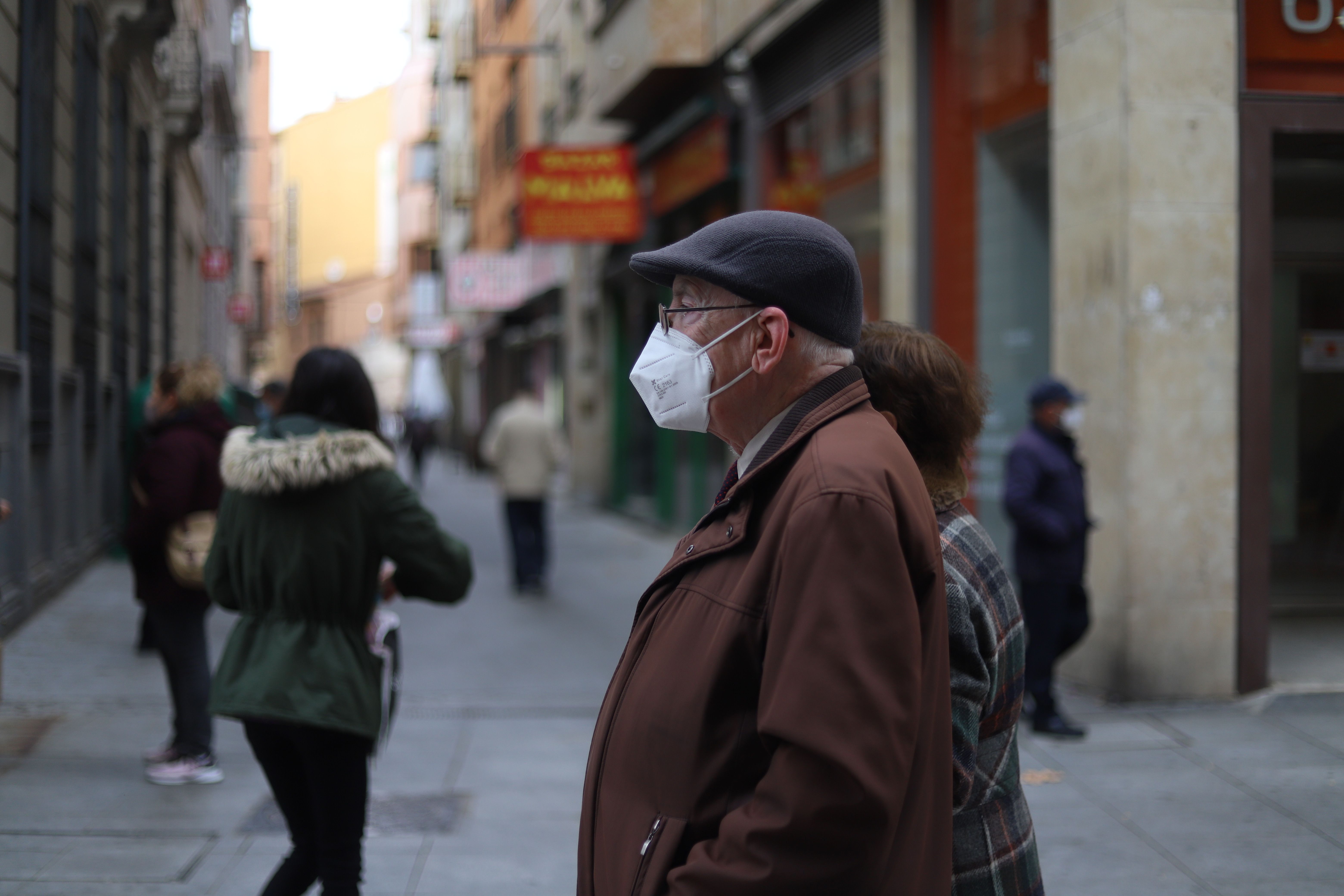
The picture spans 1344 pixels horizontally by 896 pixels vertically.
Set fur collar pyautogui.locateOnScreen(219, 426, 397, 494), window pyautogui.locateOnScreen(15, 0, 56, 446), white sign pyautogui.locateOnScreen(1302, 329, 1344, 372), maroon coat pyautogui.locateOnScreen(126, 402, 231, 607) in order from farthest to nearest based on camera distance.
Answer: window pyautogui.locateOnScreen(15, 0, 56, 446) < white sign pyautogui.locateOnScreen(1302, 329, 1344, 372) < maroon coat pyautogui.locateOnScreen(126, 402, 231, 607) < fur collar pyautogui.locateOnScreen(219, 426, 397, 494)

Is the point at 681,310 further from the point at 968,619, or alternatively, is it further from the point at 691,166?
the point at 691,166

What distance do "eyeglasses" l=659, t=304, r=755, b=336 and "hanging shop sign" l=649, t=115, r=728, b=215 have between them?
12221 millimetres

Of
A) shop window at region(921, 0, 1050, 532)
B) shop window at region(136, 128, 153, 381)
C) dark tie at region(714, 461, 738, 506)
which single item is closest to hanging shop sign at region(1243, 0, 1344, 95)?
shop window at region(921, 0, 1050, 532)

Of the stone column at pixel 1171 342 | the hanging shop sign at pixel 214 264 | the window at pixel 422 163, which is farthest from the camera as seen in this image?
the window at pixel 422 163

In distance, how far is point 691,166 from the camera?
15.4 metres

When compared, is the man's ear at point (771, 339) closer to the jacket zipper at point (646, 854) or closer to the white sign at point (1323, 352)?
the jacket zipper at point (646, 854)

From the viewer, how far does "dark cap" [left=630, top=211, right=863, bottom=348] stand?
5.98 ft

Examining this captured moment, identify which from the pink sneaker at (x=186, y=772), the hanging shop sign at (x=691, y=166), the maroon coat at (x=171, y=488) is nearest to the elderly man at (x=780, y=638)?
the maroon coat at (x=171, y=488)

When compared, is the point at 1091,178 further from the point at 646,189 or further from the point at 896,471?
the point at 646,189

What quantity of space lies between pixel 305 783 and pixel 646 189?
14791 mm

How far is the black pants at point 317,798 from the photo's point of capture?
344cm

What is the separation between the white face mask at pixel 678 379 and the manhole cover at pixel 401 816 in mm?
3516

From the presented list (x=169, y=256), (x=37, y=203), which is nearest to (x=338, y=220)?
(x=169, y=256)

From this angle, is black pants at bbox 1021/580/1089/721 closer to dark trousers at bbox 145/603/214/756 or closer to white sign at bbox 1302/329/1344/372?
white sign at bbox 1302/329/1344/372
